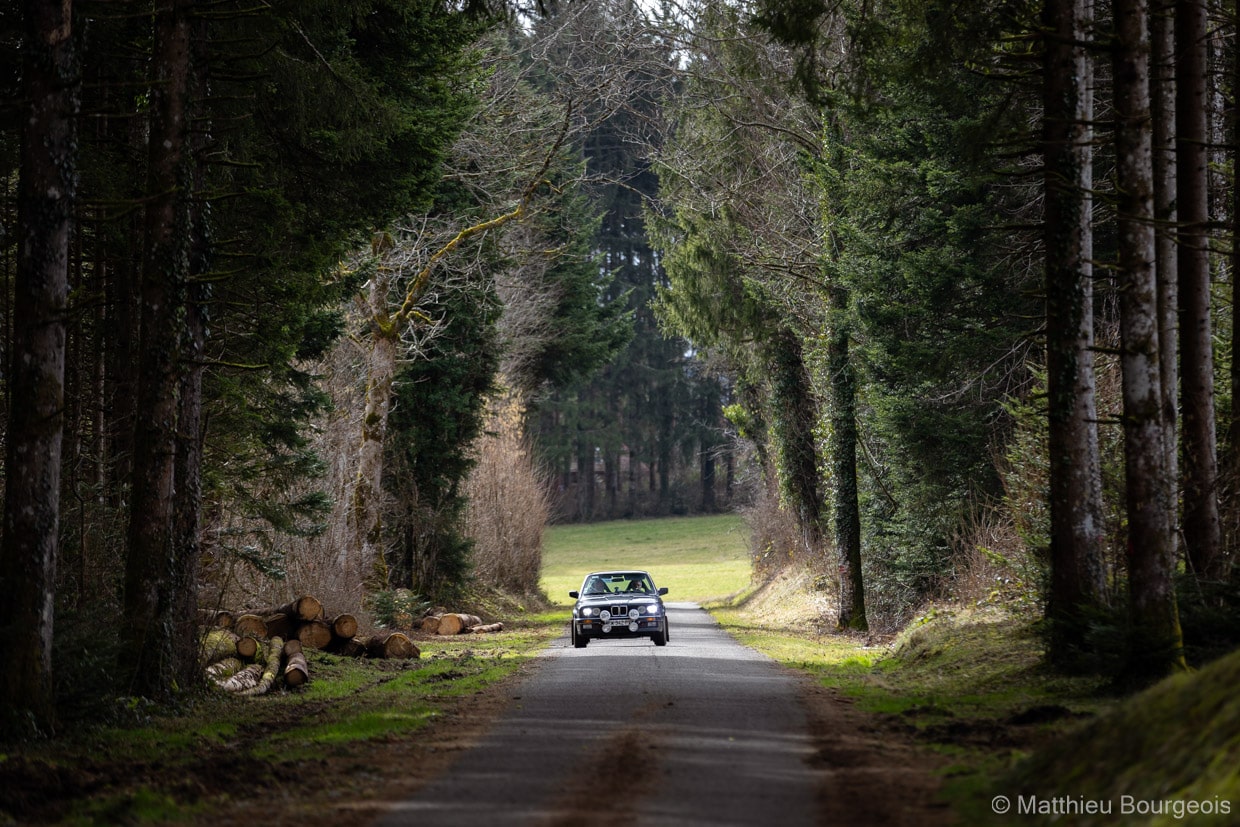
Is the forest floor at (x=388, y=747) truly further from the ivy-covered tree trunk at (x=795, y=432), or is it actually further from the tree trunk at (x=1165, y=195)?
the ivy-covered tree trunk at (x=795, y=432)

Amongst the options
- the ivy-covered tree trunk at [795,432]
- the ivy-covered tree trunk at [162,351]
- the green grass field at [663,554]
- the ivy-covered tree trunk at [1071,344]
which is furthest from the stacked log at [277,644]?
the green grass field at [663,554]

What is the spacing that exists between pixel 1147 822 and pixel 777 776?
10.7ft

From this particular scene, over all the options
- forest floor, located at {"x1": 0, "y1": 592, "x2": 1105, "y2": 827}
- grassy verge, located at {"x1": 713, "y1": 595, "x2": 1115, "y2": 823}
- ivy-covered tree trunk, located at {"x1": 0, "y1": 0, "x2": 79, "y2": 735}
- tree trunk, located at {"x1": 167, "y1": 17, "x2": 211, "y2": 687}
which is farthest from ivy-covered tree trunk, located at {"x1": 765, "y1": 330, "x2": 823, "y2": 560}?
ivy-covered tree trunk, located at {"x1": 0, "y1": 0, "x2": 79, "y2": 735}

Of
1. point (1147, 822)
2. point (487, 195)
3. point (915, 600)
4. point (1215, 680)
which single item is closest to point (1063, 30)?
point (1215, 680)

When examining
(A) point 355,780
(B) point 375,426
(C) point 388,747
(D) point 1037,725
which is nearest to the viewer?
(A) point 355,780

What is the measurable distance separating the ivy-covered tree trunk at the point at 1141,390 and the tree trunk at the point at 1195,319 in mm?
2452

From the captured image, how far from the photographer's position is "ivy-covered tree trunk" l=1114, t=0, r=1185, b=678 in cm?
1192

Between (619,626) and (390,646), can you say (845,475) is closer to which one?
(619,626)

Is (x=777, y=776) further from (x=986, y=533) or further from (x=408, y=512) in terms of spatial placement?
(x=408, y=512)

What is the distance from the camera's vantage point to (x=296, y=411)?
20.8m

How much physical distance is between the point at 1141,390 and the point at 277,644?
12.1m

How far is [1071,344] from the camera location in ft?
45.3

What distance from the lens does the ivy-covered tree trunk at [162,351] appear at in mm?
13977

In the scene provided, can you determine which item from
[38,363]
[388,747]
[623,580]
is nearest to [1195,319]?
[388,747]
